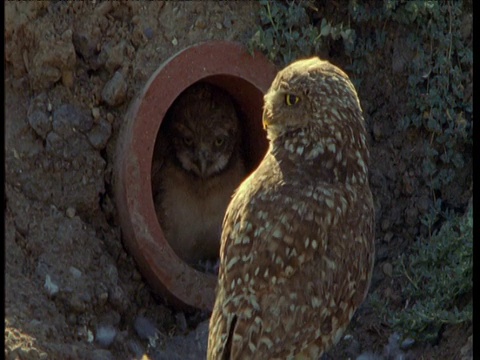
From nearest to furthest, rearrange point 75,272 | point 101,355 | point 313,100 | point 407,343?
point 313,100, point 101,355, point 407,343, point 75,272

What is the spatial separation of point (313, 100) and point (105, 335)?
175cm

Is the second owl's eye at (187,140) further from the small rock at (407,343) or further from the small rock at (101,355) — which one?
the small rock at (407,343)

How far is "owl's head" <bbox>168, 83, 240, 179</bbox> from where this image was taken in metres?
6.91

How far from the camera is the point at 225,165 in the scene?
7.01 metres

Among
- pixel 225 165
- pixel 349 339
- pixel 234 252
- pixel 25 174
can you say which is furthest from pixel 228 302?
pixel 225 165

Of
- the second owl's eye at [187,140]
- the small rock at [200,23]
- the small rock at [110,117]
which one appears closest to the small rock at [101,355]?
the small rock at [110,117]

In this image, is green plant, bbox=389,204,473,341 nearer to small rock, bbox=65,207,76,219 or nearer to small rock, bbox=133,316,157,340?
small rock, bbox=133,316,157,340

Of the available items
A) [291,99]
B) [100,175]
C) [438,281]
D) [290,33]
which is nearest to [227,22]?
[290,33]

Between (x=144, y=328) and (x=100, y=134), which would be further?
(x=100, y=134)

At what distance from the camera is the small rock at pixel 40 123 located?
20.3ft

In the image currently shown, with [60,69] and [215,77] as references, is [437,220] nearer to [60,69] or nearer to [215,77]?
[215,77]

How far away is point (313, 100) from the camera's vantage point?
16.7 ft

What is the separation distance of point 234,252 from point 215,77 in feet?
6.17

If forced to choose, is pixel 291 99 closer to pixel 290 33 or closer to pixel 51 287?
pixel 290 33
